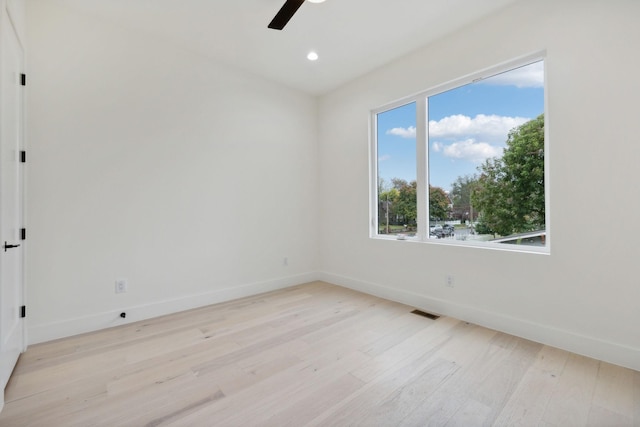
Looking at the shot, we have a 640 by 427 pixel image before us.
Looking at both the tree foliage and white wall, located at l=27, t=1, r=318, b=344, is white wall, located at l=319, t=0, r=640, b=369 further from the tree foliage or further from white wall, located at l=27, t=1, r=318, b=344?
white wall, located at l=27, t=1, r=318, b=344

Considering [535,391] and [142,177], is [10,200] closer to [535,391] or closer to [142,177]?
[142,177]

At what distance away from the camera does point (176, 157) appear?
308 cm

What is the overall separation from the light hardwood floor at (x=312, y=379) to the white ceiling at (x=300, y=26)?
2.84 metres

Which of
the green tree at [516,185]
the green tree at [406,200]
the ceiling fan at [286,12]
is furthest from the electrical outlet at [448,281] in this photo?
the ceiling fan at [286,12]

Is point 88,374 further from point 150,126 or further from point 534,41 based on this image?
point 534,41

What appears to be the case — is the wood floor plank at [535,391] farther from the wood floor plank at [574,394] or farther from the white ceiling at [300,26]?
the white ceiling at [300,26]

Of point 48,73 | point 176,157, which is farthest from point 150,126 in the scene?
point 48,73

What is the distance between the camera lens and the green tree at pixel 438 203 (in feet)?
10.2

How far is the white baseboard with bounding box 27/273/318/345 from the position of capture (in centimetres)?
240

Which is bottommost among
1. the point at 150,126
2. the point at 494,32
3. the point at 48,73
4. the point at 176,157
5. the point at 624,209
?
the point at 624,209

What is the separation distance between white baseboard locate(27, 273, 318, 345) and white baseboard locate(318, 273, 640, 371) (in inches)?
59.9

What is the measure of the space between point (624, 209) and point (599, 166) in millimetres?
336

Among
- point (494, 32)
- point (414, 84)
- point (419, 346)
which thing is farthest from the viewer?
point (414, 84)

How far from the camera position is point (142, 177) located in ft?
9.43
